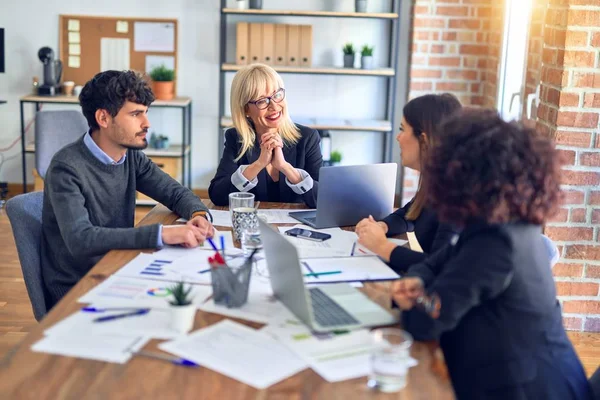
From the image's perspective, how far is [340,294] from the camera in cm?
173

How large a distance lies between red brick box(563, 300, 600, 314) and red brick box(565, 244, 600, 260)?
20cm

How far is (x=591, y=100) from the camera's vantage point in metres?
2.99

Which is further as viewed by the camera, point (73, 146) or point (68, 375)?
point (73, 146)

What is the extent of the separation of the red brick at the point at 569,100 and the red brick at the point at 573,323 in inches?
36.7

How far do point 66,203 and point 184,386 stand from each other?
1.00 m

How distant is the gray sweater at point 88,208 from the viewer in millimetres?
2102

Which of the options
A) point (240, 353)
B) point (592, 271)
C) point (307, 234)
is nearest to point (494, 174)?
point (240, 353)

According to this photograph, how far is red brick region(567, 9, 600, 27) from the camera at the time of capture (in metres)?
2.91

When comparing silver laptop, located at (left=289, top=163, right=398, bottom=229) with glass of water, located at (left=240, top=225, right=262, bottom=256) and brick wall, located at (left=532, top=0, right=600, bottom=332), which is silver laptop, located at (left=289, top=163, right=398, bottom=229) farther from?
brick wall, located at (left=532, top=0, right=600, bottom=332)

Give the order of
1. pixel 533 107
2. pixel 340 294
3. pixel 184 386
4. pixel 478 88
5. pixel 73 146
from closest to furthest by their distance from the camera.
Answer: pixel 184 386, pixel 340 294, pixel 73 146, pixel 533 107, pixel 478 88

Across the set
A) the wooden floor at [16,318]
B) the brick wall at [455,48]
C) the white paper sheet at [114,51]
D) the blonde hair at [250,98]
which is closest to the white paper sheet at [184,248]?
the blonde hair at [250,98]

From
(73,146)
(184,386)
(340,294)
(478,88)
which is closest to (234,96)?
(73,146)

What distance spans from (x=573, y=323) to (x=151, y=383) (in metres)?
2.45

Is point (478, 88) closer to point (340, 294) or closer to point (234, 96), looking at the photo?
point (234, 96)
